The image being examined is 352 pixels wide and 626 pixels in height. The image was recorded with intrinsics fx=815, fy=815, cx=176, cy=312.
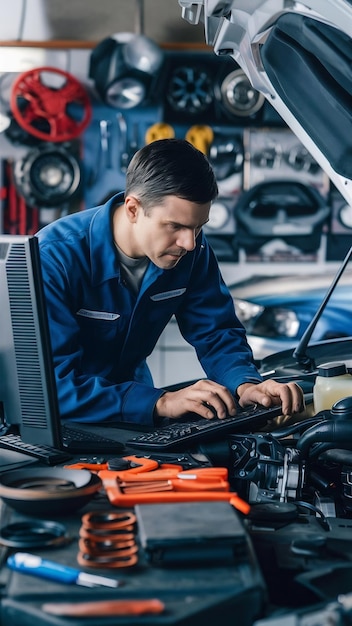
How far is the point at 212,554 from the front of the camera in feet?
2.61

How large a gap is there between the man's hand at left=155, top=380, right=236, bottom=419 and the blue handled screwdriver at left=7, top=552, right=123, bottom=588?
0.65m

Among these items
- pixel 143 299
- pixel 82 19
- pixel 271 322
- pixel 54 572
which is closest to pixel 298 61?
pixel 143 299

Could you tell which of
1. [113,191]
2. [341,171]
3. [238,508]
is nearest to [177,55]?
[113,191]

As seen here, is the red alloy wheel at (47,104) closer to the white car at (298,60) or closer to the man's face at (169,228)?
the man's face at (169,228)

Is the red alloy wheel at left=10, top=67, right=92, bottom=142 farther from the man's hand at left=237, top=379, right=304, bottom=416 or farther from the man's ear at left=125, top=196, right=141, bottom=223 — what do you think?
the man's hand at left=237, top=379, right=304, bottom=416

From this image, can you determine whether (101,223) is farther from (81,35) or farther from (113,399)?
(81,35)

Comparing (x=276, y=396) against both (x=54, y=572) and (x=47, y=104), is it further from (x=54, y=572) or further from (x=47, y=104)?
(x=47, y=104)

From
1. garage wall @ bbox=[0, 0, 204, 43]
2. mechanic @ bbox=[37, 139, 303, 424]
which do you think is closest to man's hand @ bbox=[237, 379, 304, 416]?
mechanic @ bbox=[37, 139, 303, 424]

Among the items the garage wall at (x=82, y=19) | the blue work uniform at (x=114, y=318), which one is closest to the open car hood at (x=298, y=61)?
the blue work uniform at (x=114, y=318)

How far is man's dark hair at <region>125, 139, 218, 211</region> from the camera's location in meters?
1.65

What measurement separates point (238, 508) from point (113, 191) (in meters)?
3.23

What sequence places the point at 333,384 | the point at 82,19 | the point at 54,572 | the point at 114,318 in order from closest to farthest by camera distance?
the point at 54,572 < the point at 333,384 < the point at 114,318 < the point at 82,19

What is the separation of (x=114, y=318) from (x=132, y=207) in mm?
244

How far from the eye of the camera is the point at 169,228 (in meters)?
1.69
